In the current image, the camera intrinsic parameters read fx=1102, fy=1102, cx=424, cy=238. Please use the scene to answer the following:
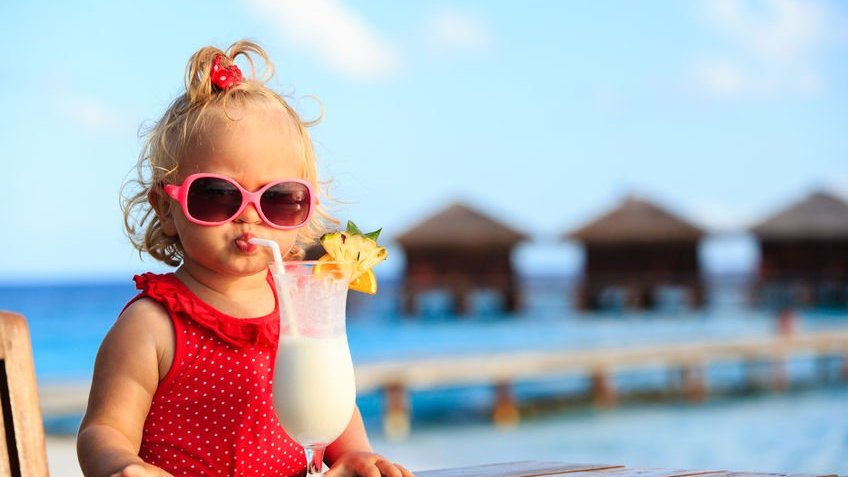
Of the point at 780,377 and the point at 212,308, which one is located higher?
the point at 212,308

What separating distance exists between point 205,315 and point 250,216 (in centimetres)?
16

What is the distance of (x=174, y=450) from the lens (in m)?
1.64

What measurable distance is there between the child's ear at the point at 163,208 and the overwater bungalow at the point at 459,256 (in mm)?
25946

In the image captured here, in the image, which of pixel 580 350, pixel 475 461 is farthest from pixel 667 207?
pixel 475 461

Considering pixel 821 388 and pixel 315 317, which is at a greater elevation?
pixel 315 317

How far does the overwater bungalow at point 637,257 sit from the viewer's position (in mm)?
27297

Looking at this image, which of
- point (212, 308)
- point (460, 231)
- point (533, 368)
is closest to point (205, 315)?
point (212, 308)

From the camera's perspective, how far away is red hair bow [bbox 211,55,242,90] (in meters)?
1.74

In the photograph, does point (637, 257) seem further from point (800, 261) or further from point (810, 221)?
point (810, 221)

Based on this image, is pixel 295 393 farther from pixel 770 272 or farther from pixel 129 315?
pixel 770 272

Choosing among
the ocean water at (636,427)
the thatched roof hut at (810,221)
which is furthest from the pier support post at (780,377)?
the thatched roof hut at (810,221)

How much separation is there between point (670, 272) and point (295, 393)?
2762 centimetres

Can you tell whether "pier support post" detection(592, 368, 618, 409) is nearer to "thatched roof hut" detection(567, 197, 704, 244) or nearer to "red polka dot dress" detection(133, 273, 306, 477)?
"red polka dot dress" detection(133, 273, 306, 477)

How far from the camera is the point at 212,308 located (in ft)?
5.47
